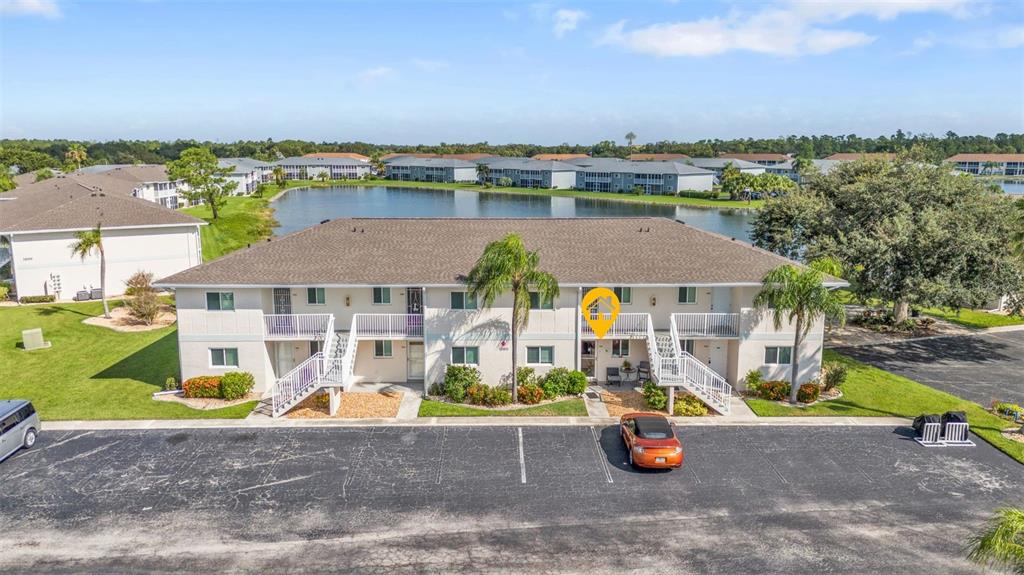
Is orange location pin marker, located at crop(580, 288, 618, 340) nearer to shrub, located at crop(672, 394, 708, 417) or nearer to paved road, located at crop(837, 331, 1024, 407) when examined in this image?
shrub, located at crop(672, 394, 708, 417)

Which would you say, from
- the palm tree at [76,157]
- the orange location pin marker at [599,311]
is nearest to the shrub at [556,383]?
the orange location pin marker at [599,311]

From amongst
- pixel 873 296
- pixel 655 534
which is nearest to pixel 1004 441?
pixel 873 296

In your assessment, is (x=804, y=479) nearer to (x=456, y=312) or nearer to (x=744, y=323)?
(x=744, y=323)

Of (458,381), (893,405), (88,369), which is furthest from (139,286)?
(893,405)

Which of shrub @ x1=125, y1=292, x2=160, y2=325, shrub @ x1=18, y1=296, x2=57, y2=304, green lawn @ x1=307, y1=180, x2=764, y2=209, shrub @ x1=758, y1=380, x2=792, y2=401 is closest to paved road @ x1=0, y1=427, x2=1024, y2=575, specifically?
shrub @ x1=758, y1=380, x2=792, y2=401

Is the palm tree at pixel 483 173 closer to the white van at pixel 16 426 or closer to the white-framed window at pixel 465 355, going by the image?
the white-framed window at pixel 465 355
